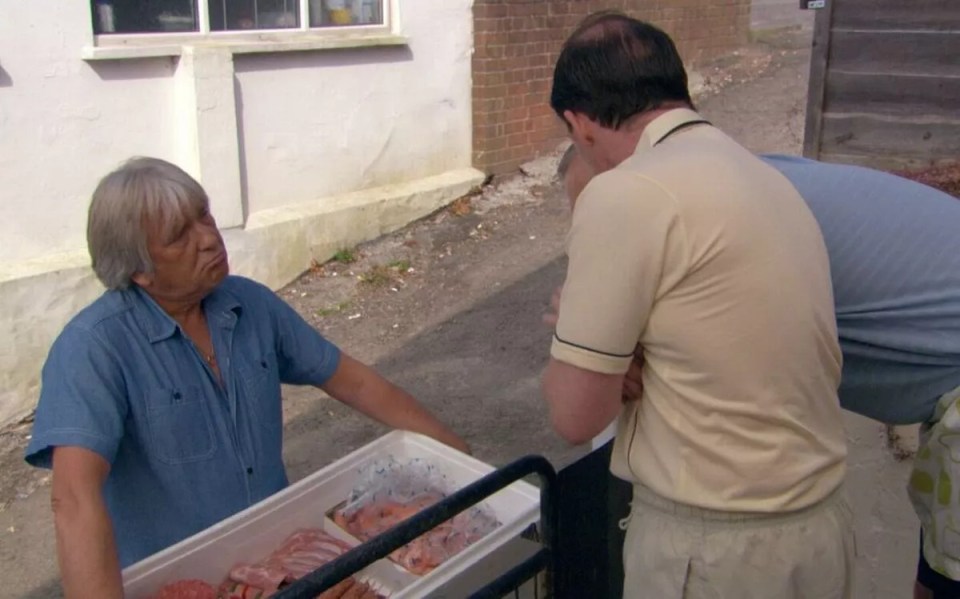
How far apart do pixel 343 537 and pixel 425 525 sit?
57 cm

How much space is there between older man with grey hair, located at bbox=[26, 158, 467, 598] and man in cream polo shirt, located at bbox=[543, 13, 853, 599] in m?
0.97

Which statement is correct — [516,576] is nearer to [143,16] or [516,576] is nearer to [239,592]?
[239,592]

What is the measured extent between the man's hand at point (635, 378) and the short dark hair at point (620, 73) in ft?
1.42

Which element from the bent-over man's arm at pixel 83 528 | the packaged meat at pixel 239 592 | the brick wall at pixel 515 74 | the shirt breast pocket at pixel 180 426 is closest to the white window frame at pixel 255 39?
the brick wall at pixel 515 74

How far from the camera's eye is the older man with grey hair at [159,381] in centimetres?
223

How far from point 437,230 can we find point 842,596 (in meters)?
6.04

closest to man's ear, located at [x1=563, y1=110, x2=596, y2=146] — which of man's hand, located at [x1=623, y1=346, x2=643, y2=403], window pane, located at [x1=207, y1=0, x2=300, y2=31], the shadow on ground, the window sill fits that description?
man's hand, located at [x1=623, y1=346, x2=643, y2=403]

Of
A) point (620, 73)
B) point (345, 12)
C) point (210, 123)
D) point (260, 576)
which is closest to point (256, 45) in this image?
point (210, 123)

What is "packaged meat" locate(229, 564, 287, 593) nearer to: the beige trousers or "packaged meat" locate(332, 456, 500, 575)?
"packaged meat" locate(332, 456, 500, 575)

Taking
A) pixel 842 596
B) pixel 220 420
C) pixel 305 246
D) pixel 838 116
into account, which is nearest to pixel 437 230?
pixel 305 246

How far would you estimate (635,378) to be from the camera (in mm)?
1895

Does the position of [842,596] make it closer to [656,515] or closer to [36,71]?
[656,515]

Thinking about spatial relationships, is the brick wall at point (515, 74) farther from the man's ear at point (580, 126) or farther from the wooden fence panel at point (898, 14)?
the man's ear at point (580, 126)

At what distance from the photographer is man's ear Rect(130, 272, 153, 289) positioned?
2.42 metres
